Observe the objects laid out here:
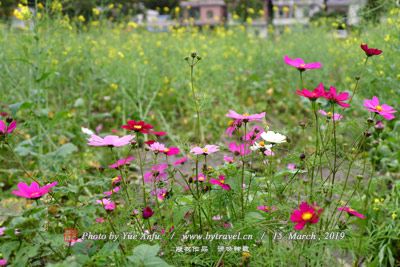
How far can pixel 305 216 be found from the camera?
874 millimetres

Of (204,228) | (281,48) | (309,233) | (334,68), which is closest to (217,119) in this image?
(334,68)

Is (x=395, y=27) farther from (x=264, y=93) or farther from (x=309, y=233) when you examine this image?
(x=309, y=233)

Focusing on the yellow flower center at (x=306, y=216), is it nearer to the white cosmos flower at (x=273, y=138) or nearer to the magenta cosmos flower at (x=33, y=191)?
the white cosmos flower at (x=273, y=138)

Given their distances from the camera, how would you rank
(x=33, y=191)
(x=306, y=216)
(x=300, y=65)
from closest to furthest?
(x=306, y=216), (x=33, y=191), (x=300, y=65)

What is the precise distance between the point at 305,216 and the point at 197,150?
33 centimetres

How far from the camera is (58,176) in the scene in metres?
1.20

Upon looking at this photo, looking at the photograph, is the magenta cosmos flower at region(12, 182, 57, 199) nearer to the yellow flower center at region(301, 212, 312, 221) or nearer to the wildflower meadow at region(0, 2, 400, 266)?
the wildflower meadow at region(0, 2, 400, 266)

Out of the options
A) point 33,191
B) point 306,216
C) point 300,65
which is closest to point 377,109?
point 300,65

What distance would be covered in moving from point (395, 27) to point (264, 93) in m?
1.65

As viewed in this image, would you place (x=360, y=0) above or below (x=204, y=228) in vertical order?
above

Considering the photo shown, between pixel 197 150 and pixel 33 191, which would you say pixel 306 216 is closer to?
pixel 197 150

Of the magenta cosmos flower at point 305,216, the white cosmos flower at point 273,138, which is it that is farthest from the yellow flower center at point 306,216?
the white cosmos flower at point 273,138

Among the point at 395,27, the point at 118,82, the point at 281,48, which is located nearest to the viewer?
the point at 395,27

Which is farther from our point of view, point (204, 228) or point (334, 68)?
point (334, 68)
